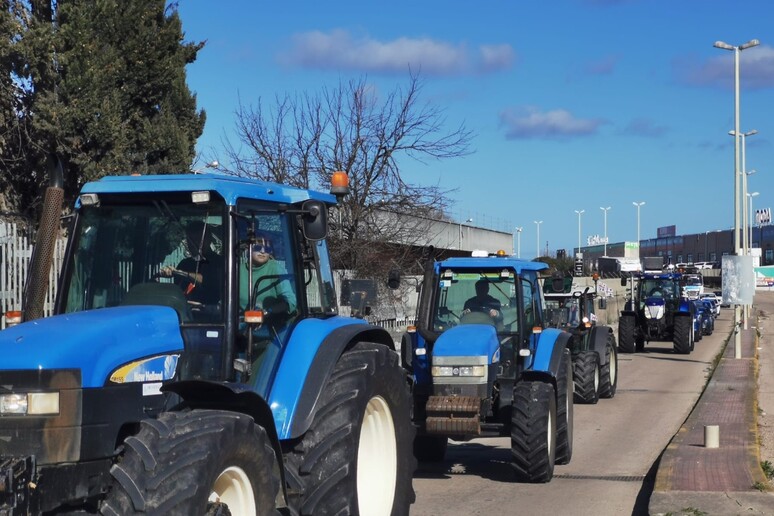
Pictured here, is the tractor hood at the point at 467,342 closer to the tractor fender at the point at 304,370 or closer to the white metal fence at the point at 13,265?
the tractor fender at the point at 304,370

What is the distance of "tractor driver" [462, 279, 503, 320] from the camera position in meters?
10.7

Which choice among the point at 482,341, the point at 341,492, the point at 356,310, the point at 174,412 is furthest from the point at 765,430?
the point at 174,412

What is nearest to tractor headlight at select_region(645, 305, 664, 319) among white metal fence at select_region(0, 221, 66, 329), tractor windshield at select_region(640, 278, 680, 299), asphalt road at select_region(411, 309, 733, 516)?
tractor windshield at select_region(640, 278, 680, 299)

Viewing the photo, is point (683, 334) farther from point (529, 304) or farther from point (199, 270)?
point (199, 270)

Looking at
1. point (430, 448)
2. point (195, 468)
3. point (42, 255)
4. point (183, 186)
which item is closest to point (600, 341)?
point (430, 448)

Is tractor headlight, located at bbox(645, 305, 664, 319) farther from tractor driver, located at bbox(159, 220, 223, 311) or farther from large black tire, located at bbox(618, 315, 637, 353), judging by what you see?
tractor driver, located at bbox(159, 220, 223, 311)

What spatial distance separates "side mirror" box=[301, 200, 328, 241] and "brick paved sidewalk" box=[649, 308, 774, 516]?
378 cm

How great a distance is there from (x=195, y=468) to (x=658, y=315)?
26.9 metres

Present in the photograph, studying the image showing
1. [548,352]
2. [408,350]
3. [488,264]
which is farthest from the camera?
[488,264]

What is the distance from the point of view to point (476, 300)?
35.4 ft

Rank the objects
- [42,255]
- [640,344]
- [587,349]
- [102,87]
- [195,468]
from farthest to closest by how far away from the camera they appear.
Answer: [640,344]
[587,349]
[102,87]
[42,255]
[195,468]

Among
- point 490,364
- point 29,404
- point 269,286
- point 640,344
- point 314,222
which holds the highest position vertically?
point 314,222

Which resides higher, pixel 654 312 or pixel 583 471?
pixel 654 312

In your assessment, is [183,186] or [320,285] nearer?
[183,186]
